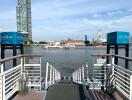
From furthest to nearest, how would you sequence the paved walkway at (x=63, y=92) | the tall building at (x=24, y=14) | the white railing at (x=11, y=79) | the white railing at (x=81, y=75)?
the tall building at (x=24, y=14), the white railing at (x=81, y=75), the white railing at (x=11, y=79), the paved walkway at (x=63, y=92)

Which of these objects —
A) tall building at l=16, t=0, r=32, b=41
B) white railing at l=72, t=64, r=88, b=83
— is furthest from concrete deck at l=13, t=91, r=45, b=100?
tall building at l=16, t=0, r=32, b=41

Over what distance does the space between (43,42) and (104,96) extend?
139 meters

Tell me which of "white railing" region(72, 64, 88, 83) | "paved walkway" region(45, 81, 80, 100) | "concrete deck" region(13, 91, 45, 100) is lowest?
"concrete deck" region(13, 91, 45, 100)

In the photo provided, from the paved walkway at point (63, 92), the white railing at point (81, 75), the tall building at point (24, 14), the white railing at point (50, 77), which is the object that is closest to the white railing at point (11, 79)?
the white railing at point (50, 77)

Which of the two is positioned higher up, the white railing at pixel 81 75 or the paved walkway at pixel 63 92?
the paved walkway at pixel 63 92

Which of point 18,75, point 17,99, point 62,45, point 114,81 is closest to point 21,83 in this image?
point 18,75

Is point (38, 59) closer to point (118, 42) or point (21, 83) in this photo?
point (21, 83)

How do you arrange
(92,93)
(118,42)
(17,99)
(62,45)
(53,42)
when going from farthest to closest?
1. (53,42)
2. (62,45)
3. (118,42)
4. (92,93)
5. (17,99)

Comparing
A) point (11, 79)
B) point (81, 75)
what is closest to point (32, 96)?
point (11, 79)

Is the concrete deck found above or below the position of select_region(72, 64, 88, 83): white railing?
below

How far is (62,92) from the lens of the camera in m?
4.98

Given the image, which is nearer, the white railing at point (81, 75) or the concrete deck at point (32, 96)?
the concrete deck at point (32, 96)

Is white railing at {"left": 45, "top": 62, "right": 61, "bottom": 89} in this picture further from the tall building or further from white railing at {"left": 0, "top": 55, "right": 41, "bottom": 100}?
the tall building

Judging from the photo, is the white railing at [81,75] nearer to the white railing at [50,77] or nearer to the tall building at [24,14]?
the white railing at [50,77]
